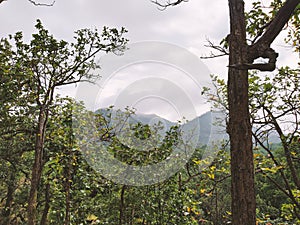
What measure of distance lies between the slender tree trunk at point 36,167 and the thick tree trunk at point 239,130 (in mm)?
3580

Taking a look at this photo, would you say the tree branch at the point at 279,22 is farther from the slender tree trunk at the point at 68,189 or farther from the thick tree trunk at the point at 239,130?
the slender tree trunk at the point at 68,189

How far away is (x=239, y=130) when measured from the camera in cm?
186

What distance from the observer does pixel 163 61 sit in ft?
11.4

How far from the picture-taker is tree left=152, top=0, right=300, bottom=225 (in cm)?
173

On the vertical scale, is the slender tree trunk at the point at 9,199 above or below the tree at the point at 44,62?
below

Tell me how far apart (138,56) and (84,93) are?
0.84 m

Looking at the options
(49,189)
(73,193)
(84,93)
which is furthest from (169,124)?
(49,189)

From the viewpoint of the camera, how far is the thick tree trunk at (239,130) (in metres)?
1.72

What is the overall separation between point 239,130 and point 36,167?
3.67 meters

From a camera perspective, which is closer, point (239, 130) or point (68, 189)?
point (239, 130)

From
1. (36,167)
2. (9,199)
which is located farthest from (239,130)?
(9,199)

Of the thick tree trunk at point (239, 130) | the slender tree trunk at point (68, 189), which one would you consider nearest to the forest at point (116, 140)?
the slender tree trunk at point (68, 189)

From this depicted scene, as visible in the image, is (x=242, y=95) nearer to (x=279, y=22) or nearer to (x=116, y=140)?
(x=279, y=22)

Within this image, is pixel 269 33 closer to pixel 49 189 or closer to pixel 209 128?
pixel 209 128
